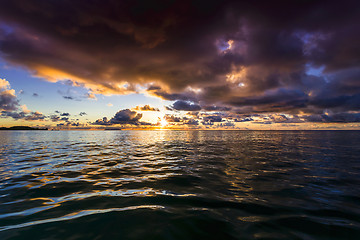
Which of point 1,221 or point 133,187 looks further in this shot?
point 133,187

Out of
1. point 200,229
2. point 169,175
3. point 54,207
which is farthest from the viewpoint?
point 169,175

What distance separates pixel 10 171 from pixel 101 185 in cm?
937

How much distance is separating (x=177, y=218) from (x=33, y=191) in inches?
314

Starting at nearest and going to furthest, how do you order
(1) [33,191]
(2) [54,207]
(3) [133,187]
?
1. (2) [54,207]
2. (1) [33,191]
3. (3) [133,187]

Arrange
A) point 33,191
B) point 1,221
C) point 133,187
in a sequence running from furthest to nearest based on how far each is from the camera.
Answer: point 133,187, point 33,191, point 1,221

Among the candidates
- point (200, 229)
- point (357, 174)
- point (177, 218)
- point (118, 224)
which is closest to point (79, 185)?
point (118, 224)

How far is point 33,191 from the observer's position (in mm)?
8219

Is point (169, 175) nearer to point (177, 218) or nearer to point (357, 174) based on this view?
point (177, 218)

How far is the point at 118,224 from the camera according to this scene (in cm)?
516

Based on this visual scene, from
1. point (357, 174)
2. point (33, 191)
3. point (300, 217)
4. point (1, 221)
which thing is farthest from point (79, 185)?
point (357, 174)

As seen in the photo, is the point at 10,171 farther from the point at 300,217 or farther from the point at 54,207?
the point at 300,217

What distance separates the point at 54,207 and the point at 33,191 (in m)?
3.07

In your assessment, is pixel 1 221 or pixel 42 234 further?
pixel 1 221

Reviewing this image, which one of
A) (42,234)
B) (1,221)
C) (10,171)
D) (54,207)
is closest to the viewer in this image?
(42,234)
